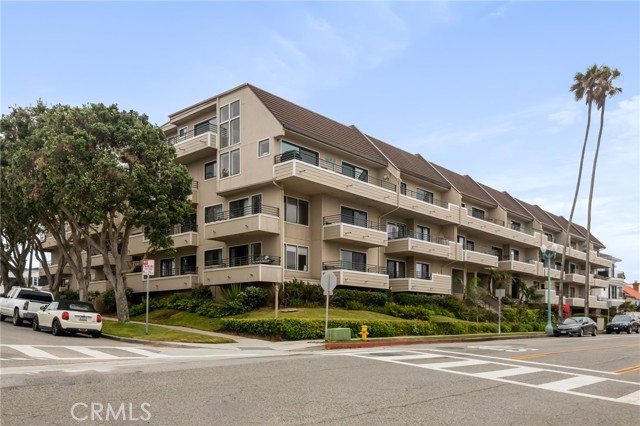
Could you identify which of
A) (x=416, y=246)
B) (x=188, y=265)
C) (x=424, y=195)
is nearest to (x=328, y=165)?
(x=416, y=246)

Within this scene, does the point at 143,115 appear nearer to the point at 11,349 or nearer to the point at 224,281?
the point at 224,281

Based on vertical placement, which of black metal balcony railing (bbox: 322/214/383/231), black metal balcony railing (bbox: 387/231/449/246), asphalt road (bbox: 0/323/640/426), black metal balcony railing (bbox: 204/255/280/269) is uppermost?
black metal balcony railing (bbox: 322/214/383/231)

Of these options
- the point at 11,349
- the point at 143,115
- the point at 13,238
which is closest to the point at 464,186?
the point at 143,115

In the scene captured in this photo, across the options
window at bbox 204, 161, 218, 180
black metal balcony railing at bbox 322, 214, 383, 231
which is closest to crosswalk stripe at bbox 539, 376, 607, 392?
black metal balcony railing at bbox 322, 214, 383, 231

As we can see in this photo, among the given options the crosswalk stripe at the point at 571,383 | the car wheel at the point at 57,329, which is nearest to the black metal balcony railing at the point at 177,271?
the car wheel at the point at 57,329

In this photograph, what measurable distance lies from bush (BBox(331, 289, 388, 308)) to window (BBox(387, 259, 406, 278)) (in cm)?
435

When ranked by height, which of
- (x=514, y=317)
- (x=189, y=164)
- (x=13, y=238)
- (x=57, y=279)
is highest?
(x=189, y=164)

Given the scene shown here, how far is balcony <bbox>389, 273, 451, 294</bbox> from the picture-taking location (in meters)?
39.4

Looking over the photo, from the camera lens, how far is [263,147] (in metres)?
34.1

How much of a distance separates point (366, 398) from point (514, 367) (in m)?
7.08

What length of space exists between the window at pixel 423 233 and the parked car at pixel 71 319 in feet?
82.6

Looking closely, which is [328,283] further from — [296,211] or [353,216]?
[353,216]

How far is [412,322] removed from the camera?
30.7 m

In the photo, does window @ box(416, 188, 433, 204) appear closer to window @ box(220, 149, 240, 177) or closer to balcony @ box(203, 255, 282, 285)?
window @ box(220, 149, 240, 177)
